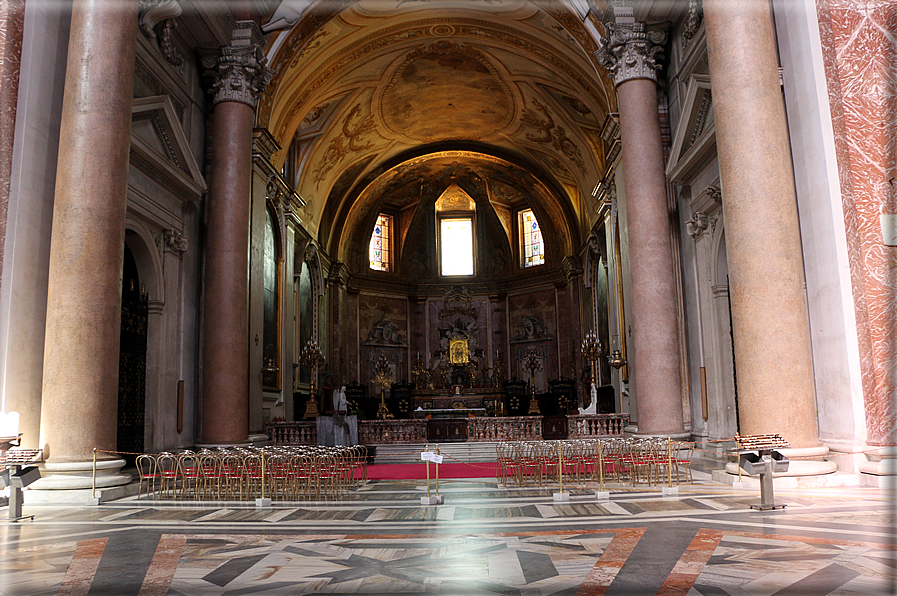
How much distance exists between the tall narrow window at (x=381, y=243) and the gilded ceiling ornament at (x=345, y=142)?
19.1 feet

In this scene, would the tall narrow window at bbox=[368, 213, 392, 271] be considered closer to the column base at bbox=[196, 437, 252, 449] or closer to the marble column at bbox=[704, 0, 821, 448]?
the column base at bbox=[196, 437, 252, 449]

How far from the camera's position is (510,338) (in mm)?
29453

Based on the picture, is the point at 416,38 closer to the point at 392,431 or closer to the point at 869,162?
the point at 392,431

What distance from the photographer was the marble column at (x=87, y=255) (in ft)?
26.4

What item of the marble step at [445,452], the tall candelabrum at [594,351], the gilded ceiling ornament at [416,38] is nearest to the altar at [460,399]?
the tall candelabrum at [594,351]

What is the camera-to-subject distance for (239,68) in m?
14.2

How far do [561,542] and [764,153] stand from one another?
552 centimetres

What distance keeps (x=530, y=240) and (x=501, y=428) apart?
15.1 m

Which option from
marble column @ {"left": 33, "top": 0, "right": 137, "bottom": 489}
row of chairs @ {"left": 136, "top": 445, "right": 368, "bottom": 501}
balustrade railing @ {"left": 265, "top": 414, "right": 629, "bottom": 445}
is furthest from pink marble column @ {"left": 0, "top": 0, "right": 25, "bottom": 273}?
balustrade railing @ {"left": 265, "top": 414, "right": 629, "bottom": 445}

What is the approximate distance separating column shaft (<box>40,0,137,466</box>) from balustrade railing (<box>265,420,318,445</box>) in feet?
21.8

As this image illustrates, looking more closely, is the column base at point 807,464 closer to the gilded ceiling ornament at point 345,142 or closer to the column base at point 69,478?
the column base at point 69,478

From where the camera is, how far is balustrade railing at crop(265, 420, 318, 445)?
1496 cm

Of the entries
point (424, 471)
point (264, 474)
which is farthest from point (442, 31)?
point (264, 474)

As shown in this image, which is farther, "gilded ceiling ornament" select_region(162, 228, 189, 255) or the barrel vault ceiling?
the barrel vault ceiling
